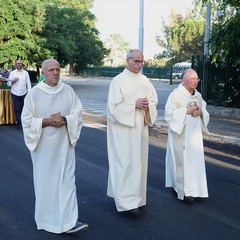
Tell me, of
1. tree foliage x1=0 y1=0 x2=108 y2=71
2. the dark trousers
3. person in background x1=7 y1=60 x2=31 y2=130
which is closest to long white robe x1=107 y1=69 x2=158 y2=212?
person in background x1=7 y1=60 x2=31 y2=130

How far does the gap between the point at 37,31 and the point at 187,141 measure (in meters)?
26.3

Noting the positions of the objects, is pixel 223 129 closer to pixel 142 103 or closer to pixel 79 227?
pixel 142 103

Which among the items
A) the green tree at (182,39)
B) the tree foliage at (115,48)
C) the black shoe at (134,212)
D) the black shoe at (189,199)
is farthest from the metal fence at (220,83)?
the tree foliage at (115,48)

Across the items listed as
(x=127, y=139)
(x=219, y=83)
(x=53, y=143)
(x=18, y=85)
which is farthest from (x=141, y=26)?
(x=53, y=143)

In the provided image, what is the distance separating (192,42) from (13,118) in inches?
2003

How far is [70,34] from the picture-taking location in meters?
35.4

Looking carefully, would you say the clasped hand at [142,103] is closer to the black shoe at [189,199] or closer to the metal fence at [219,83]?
the black shoe at [189,199]

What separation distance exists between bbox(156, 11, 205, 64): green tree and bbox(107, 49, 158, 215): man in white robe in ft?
178

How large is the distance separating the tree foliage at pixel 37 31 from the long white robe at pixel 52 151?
2352 cm

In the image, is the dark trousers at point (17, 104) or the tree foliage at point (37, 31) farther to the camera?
the tree foliage at point (37, 31)

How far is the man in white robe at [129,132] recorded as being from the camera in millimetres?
→ 5277

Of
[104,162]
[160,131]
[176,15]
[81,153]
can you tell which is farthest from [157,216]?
[176,15]

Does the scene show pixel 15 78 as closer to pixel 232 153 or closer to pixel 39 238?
pixel 232 153

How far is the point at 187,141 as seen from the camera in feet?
19.3
